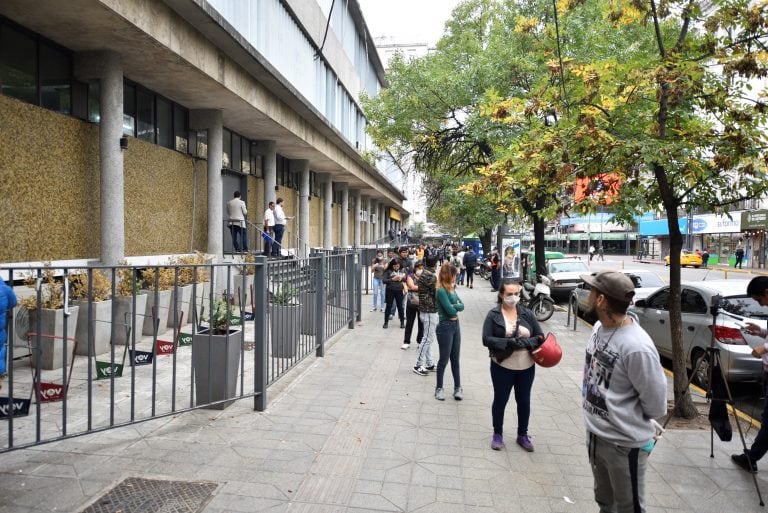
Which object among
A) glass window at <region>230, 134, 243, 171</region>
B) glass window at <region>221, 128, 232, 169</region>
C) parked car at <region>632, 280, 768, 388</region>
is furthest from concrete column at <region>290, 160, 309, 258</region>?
parked car at <region>632, 280, 768, 388</region>

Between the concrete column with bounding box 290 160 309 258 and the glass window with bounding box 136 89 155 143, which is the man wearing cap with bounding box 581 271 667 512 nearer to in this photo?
the glass window with bounding box 136 89 155 143

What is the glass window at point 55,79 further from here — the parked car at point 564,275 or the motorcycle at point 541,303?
the parked car at point 564,275

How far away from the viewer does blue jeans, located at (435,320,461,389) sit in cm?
645

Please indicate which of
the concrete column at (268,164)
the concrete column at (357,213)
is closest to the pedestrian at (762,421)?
the concrete column at (268,164)

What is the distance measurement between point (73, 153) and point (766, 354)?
10.7m

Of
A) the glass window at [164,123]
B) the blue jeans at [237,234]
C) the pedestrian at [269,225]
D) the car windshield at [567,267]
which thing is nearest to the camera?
the glass window at [164,123]

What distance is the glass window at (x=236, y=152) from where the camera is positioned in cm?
1630

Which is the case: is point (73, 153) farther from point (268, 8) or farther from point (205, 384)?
point (268, 8)

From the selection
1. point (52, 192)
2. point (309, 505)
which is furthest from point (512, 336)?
point (52, 192)

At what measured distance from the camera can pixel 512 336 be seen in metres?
Result: 4.96

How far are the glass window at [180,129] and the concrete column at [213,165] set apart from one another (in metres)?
0.17

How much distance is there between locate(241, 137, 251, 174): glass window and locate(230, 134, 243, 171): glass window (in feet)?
0.93

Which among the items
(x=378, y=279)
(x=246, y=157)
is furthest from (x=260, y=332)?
(x=246, y=157)

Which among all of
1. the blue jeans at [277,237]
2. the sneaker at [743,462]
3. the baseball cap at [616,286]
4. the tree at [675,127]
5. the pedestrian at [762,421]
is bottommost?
the sneaker at [743,462]
